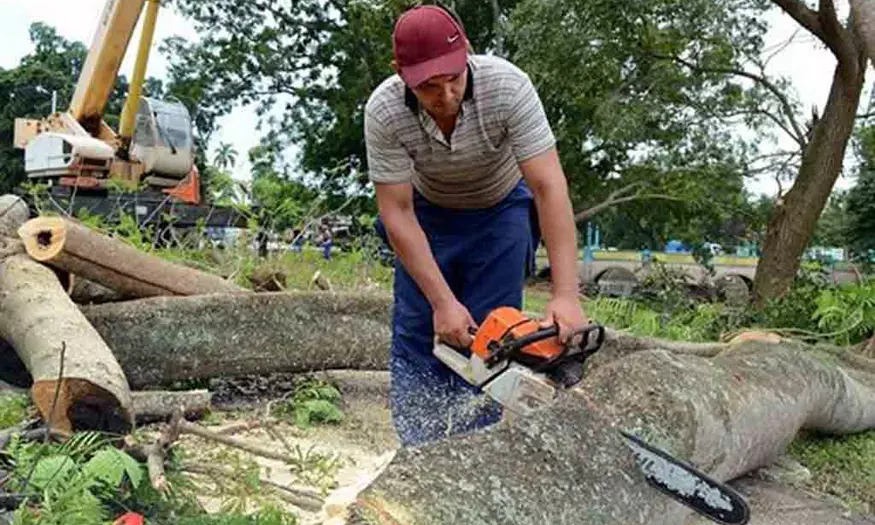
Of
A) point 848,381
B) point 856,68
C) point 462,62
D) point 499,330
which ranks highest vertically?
point 856,68

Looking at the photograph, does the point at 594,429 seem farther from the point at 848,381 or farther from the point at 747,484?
the point at 848,381

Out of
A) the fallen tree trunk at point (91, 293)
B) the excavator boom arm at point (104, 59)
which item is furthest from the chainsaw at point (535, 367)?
the excavator boom arm at point (104, 59)

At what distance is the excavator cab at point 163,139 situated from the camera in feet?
38.1

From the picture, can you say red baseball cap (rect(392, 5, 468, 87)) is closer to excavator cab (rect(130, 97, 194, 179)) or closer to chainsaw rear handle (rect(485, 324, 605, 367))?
chainsaw rear handle (rect(485, 324, 605, 367))

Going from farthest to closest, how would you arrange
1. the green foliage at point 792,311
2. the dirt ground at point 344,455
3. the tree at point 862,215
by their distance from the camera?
the tree at point 862,215
the green foliage at point 792,311
the dirt ground at point 344,455

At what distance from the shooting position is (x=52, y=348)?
10.1 feet

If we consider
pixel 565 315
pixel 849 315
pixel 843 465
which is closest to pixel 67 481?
pixel 565 315

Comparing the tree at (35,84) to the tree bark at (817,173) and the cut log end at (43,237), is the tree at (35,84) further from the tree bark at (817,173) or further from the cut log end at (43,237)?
the cut log end at (43,237)

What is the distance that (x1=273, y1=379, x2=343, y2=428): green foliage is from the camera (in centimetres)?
425

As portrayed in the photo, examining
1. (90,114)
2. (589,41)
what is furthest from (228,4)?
(589,41)

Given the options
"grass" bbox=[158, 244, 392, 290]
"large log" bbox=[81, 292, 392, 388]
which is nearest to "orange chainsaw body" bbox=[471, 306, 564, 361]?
"large log" bbox=[81, 292, 392, 388]

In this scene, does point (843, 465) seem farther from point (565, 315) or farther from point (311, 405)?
point (565, 315)

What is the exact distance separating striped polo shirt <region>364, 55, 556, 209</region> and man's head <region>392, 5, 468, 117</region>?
17 cm

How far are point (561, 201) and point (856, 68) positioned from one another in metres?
7.94
